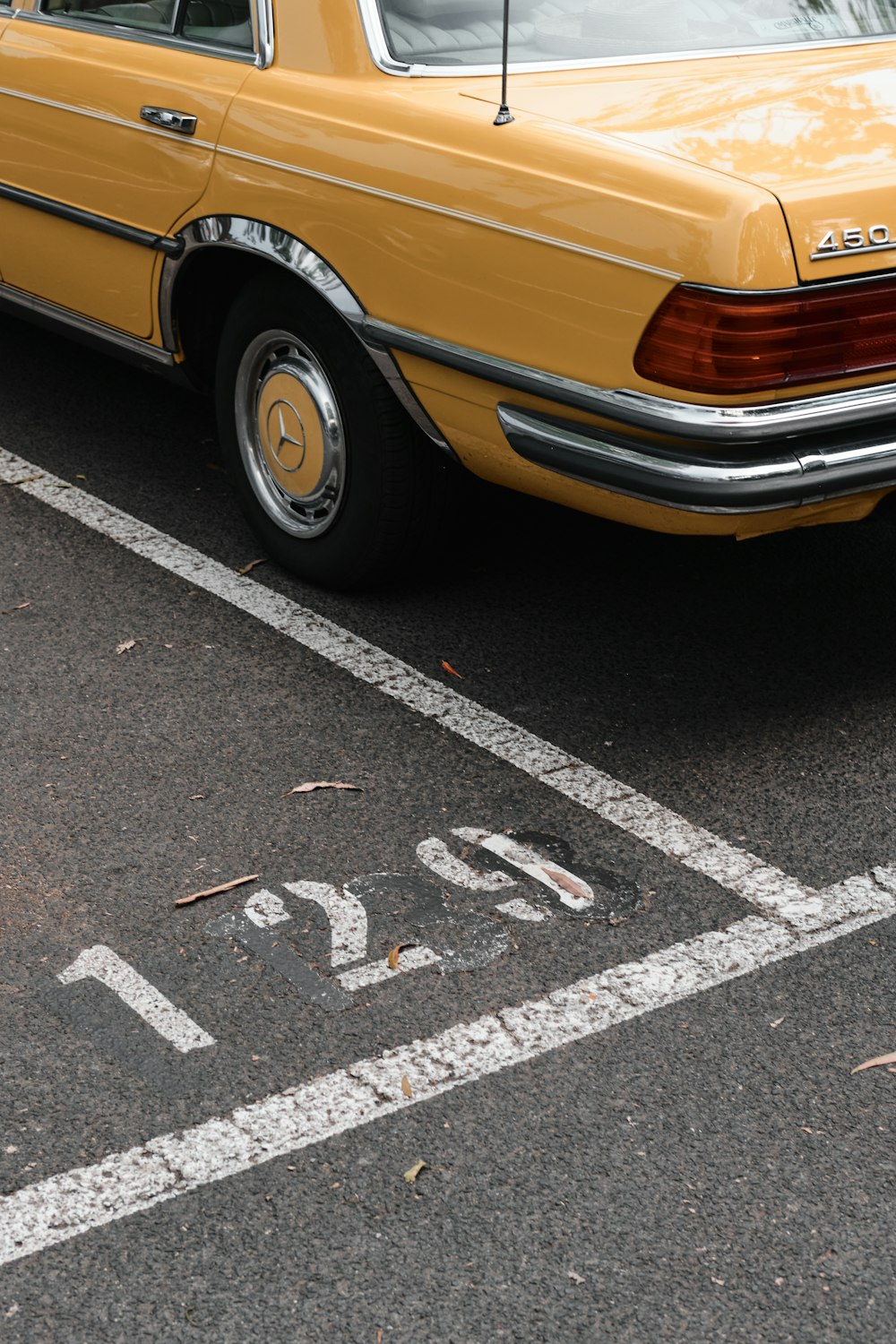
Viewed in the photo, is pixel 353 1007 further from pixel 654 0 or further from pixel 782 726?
pixel 654 0

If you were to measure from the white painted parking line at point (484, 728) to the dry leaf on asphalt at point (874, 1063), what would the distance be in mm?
369

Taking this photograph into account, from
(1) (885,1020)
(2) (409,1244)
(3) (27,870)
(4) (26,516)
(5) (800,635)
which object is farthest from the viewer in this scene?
(4) (26,516)

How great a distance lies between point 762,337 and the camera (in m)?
3.01

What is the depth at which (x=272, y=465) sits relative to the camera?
14.1ft

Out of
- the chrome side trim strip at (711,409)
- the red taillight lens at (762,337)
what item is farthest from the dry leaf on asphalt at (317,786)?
the red taillight lens at (762,337)

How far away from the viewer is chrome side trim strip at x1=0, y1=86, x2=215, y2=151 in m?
4.05

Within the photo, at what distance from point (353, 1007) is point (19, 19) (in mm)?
3524

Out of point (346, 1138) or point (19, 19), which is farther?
point (19, 19)

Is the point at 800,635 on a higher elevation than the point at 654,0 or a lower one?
lower

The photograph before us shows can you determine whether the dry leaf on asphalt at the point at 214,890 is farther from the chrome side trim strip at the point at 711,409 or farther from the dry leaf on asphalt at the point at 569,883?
the chrome side trim strip at the point at 711,409

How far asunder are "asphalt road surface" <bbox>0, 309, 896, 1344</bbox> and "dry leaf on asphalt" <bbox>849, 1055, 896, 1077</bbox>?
0.02 m

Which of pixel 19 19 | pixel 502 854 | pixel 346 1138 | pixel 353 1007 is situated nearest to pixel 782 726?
pixel 502 854

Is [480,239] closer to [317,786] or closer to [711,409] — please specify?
[711,409]

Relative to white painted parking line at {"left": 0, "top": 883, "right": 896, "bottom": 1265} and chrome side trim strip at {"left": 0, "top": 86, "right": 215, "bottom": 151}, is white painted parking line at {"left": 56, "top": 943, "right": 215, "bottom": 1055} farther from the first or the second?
chrome side trim strip at {"left": 0, "top": 86, "right": 215, "bottom": 151}
